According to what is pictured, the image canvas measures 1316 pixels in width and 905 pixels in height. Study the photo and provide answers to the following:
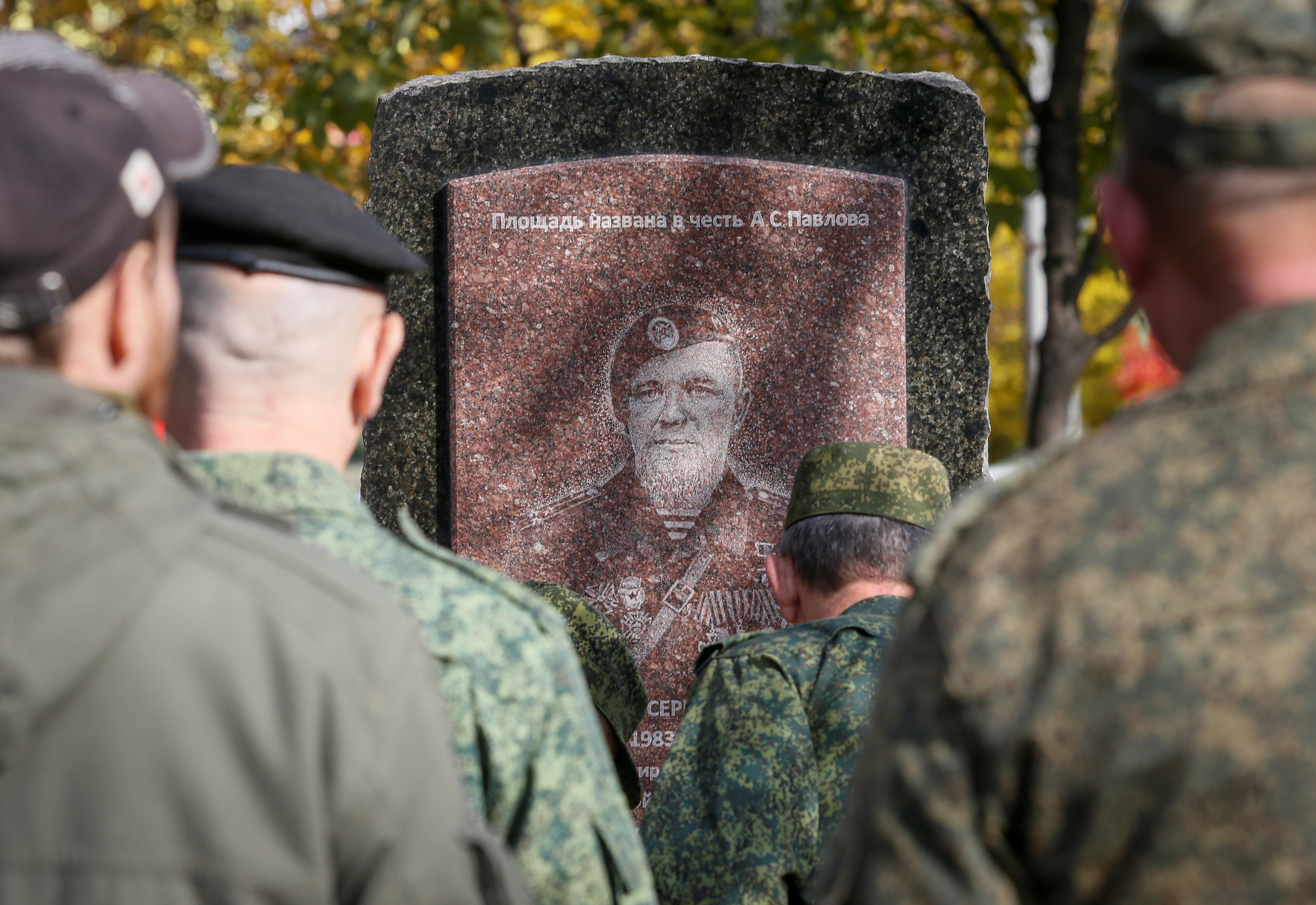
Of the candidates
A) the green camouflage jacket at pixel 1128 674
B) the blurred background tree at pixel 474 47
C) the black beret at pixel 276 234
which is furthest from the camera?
the blurred background tree at pixel 474 47

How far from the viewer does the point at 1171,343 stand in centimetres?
103

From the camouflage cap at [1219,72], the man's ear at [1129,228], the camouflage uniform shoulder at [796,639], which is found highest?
the camouflage cap at [1219,72]

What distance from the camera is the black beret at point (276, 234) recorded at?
141 centimetres

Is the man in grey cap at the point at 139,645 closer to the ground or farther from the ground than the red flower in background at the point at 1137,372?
Result: farther from the ground

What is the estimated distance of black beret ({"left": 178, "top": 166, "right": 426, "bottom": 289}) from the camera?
141 cm

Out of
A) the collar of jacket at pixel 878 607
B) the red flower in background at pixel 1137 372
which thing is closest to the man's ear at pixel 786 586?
the collar of jacket at pixel 878 607

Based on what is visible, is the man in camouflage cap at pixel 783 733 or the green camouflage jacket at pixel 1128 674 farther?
the man in camouflage cap at pixel 783 733

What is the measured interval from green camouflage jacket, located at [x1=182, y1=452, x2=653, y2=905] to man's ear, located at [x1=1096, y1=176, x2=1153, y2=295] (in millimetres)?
673

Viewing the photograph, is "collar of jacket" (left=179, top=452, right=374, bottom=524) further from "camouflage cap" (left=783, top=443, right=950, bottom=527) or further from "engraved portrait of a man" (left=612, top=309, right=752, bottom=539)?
"engraved portrait of a man" (left=612, top=309, right=752, bottom=539)

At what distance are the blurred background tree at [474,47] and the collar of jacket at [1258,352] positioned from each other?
3.53 meters

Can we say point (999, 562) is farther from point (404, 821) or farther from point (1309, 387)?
point (404, 821)

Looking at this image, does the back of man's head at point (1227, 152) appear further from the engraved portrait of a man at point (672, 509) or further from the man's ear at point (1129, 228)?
the engraved portrait of a man at point (672, 509)

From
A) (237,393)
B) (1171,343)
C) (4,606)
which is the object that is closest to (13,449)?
(4,606)

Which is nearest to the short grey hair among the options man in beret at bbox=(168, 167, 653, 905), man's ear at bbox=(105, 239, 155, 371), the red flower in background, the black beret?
man in beret at bbox=(168, 167, 653, 905)
